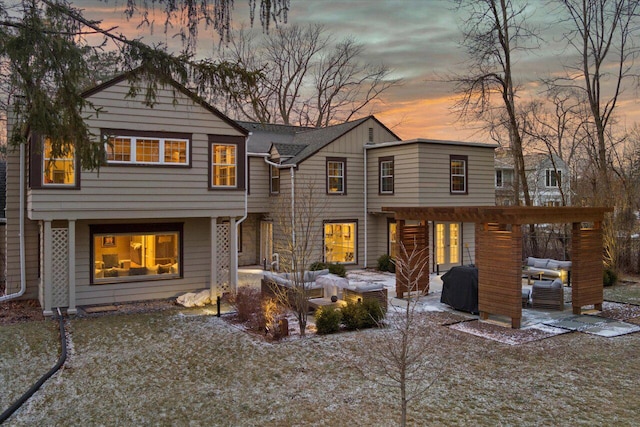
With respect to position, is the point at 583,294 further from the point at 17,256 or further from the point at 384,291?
the point at 17,256

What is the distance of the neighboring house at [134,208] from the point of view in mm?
11508

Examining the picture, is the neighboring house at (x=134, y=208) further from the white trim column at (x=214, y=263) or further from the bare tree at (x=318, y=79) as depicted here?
the bare tree at (x=318, y=79)

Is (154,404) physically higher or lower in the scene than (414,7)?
lower

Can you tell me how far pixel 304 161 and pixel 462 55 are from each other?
898cm

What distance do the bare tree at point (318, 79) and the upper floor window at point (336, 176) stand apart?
14242 millimetres

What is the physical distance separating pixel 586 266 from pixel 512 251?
2.72 metres

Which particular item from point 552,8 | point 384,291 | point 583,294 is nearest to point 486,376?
point 384,291

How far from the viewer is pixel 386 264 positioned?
723 inches

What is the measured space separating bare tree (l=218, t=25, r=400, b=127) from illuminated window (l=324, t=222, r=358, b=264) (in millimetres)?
15127

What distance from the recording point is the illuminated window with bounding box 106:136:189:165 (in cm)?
1205

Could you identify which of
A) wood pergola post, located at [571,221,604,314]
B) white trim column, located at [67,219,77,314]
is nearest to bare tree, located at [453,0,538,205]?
wood pergola post, located at [571,221,604,314]

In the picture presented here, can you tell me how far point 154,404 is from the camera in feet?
20.7

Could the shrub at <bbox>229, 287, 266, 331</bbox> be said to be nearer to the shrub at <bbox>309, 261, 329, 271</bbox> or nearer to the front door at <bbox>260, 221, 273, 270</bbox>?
the shrub at <bbox>309, 261, 329, 271</bbox>

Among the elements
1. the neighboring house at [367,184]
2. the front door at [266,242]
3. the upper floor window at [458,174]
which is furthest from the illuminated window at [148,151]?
the upper floor window at [458,174]
